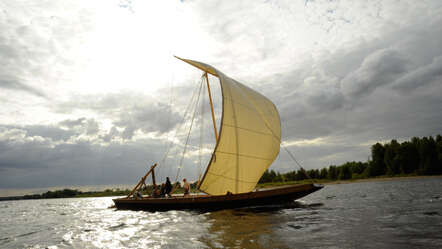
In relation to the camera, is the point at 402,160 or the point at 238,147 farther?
the point at 402,160

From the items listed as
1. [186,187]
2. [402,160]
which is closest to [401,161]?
[402,160]

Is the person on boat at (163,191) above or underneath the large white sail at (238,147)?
underneath

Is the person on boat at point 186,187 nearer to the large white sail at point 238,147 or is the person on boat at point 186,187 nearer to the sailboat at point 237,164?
the sailboat at point 237,164

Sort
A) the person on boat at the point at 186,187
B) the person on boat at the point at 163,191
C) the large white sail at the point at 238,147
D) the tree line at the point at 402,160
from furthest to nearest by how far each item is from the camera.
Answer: the tree line at the point at 402,160
the person on boat at the point at 163,191
the person on boat at the point at 186,187
the large white sail at the point at 238,147

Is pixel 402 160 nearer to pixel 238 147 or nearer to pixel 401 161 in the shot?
pixel 401 161

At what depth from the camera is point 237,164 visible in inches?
824

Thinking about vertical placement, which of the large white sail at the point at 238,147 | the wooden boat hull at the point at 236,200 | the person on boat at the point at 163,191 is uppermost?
the large white sail at the point at 238,147

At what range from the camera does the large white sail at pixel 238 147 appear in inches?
814

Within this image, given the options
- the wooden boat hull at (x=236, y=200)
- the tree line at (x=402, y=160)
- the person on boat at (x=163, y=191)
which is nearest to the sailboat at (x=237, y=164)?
the wooden boat hull at (x=236, y=200)

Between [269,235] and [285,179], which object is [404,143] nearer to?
[285,179]

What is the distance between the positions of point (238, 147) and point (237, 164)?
1.31 m

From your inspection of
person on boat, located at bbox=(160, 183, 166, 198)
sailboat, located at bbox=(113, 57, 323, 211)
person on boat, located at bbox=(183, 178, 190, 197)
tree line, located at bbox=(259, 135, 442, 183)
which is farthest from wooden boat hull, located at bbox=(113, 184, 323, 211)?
tree line, located at bbox=(259, 135, 442, 183)

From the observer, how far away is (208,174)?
20672 millimetres

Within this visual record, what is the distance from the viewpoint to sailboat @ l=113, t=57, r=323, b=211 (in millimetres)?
20609
